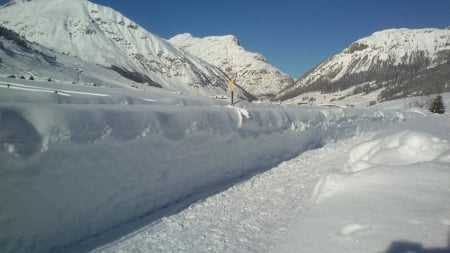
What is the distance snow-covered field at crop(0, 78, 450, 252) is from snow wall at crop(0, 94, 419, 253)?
2 centimetres

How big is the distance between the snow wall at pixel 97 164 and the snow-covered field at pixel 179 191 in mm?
16

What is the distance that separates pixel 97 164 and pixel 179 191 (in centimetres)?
209

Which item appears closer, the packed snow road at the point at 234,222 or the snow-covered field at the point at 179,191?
the snow-covered field at the point at 179,191

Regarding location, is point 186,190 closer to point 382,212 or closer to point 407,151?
point 382,212

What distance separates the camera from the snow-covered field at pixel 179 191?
3.90m

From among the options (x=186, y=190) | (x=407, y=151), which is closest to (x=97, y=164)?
(x=186, y=190)

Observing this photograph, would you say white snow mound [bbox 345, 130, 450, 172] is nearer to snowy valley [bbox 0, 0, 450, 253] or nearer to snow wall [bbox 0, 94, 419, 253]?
snowy valley [bbox 0, 0, 450, 253]

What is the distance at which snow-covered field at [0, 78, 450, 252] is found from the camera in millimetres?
3898

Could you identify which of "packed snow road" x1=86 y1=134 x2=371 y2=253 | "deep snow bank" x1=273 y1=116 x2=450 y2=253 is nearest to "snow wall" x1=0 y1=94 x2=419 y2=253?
"packed snow road" x1=86 y1=134 x2=371 y2=253

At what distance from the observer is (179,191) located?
6.64 meters

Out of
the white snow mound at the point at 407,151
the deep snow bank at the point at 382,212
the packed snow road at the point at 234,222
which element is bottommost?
the packed snow road at the point at 234,222

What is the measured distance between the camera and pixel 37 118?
4.45 m

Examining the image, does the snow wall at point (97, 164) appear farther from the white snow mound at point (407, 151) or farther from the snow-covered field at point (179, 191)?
the white snow mound at point (407, 151)

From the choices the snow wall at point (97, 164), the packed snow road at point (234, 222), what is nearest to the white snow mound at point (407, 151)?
the packed snow road at point (234, 222)
